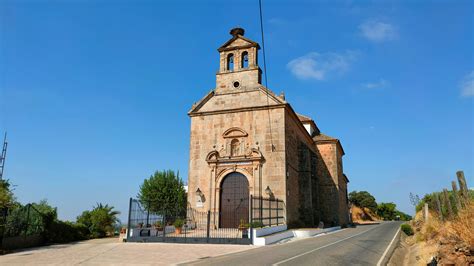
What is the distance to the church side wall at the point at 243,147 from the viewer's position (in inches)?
859

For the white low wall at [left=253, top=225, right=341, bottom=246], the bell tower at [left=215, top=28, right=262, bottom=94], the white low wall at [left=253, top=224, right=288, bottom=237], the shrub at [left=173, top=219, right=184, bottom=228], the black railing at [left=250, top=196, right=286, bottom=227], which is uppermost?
the bell tower at [left=215, top=28, right=262, bottom=94]

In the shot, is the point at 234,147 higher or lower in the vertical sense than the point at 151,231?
higher

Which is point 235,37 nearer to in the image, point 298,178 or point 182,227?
point 298,178

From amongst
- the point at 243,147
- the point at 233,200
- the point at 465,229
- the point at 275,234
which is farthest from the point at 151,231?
the point at 465,229

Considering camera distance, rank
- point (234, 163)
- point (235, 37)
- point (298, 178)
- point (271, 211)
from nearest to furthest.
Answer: point (271, 211) < point (234, 163) < point (235, 37) < point (298, 178)

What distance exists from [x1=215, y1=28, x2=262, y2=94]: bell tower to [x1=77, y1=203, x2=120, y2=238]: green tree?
11591 millimetres

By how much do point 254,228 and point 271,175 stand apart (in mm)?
5838

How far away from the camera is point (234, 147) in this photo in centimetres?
2323

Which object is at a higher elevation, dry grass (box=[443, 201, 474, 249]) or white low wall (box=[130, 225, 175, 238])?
dry grass (box=[443, 201, 474, 249])

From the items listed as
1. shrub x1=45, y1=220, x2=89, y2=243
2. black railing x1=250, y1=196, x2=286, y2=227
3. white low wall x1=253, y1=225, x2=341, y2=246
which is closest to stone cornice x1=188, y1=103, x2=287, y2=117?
black railing x1=250, y1=196, x2=286, y2=227

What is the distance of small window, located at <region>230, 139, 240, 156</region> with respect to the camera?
23016 mm

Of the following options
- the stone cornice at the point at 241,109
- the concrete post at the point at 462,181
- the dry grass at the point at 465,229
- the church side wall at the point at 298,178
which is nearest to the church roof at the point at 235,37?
the stone cornice at the point at 241,109

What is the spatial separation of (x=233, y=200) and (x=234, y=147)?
344 cm

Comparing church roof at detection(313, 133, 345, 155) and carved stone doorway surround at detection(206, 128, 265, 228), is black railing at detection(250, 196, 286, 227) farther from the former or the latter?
church roof at detection(313, 133, 345, 155)
